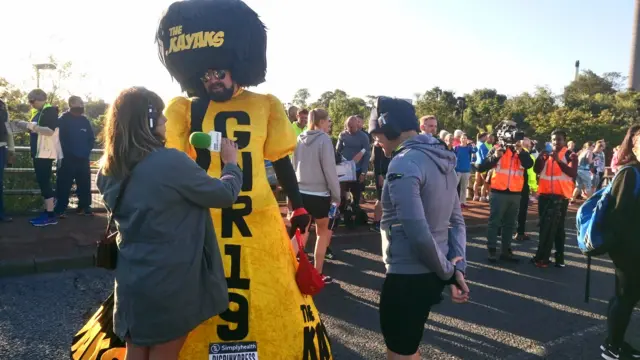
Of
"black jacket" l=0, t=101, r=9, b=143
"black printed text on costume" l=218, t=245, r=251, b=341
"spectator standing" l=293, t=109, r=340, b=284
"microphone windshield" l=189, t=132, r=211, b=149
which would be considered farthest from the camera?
"black jacket" l=0, t=101, r=9, b=143

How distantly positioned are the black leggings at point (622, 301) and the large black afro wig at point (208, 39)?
3068mm

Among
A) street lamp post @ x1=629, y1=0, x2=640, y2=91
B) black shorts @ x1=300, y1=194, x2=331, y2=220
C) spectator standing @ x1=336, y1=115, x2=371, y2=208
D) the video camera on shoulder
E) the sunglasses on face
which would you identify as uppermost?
street lamp post @ x1=629, y1=0, x2=640, y2=91

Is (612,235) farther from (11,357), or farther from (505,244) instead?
(11,357)

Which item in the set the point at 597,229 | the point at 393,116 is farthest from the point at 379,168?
the point at 393,116

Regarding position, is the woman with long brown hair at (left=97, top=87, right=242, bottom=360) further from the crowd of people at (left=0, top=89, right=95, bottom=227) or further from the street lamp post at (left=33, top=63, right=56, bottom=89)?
the street lamp post at (left=33, top=63, right=56, bottom=89)

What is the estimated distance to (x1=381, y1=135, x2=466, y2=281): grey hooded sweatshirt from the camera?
2514mm

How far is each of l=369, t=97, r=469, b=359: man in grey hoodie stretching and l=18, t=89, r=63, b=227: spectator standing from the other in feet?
20.6

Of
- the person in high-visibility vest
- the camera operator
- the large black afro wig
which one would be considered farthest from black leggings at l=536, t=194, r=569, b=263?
the large black afro wig

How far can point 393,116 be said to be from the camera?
2814 mm

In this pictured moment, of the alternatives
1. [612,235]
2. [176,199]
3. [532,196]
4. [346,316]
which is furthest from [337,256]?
[532,196]

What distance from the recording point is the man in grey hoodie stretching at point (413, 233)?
2.54m

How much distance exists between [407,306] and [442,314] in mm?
2579

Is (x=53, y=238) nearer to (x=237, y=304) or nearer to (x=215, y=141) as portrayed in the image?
(x=237, y=304)

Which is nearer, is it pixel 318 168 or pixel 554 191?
pixel 318 168
